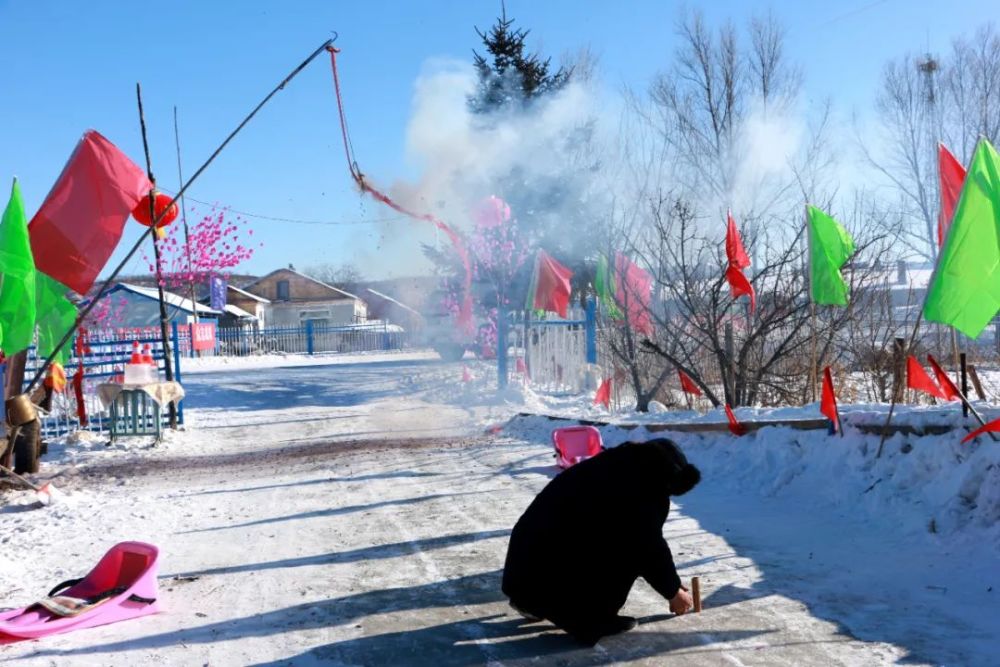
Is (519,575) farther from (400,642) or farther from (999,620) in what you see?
(999,620)

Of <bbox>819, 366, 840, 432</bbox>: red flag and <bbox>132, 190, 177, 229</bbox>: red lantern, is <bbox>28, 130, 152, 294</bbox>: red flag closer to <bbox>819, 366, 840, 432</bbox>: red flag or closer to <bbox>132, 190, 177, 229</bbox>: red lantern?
<bbox>132, 190, 177, 229</bbox>: red lantern

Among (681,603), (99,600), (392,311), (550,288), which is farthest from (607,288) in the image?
(392,311)

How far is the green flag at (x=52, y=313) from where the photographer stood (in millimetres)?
9836

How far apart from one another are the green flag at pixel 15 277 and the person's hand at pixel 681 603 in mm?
6811

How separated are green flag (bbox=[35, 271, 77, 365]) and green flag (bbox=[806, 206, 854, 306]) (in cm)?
900

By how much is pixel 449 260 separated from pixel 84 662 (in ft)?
62.2

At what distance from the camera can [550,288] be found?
17.5 meters

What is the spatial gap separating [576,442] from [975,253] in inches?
Answer: 182

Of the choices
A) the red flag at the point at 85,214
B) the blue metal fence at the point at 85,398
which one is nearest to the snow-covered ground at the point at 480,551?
the red flag at the point at 85,214

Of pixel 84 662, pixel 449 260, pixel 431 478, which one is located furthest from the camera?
pixel 449 260

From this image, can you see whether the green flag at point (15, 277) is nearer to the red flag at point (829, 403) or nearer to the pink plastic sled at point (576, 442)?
the pink plastic sled at point (576, 442)

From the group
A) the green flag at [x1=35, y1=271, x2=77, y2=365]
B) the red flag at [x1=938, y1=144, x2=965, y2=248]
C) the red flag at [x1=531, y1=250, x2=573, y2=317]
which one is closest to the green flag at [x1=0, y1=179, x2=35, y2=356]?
the green flag at [x1=35, y1=271, x2=77, y2=365]

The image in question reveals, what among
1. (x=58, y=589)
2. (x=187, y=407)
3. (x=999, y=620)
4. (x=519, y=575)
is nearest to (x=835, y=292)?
(x=999, y=620)

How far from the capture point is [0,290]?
8320 mm
